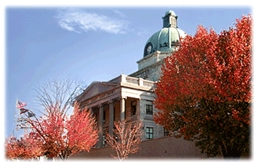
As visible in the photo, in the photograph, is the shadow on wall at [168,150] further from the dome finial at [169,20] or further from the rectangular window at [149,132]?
the dome finial at [169,20]

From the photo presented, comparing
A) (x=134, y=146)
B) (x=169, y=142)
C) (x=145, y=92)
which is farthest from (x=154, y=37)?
(x=169, y=142)

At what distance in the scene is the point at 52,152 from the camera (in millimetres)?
30578

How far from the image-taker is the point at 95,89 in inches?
2000

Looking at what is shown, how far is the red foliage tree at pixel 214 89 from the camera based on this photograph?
19625 mm

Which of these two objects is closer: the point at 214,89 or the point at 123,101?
the point at 214,89

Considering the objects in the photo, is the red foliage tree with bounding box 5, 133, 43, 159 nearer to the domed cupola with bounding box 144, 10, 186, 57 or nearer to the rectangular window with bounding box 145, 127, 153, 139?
the rectangular window with bounding box 145, 127, 153, 139

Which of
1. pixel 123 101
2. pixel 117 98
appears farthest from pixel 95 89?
pixel 123 101

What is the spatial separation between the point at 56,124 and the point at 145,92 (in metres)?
19.1

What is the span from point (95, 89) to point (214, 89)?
3246 cm

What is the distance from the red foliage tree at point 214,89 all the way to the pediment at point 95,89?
2457cm

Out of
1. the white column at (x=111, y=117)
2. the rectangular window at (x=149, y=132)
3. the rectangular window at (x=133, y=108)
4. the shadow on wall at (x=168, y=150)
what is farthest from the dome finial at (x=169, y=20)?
the shadow on wall at (x=168, y=150)

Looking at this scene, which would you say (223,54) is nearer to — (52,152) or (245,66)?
(245,66)

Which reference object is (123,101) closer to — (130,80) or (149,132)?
(130,80)

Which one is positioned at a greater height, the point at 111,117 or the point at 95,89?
the point at 95,89
